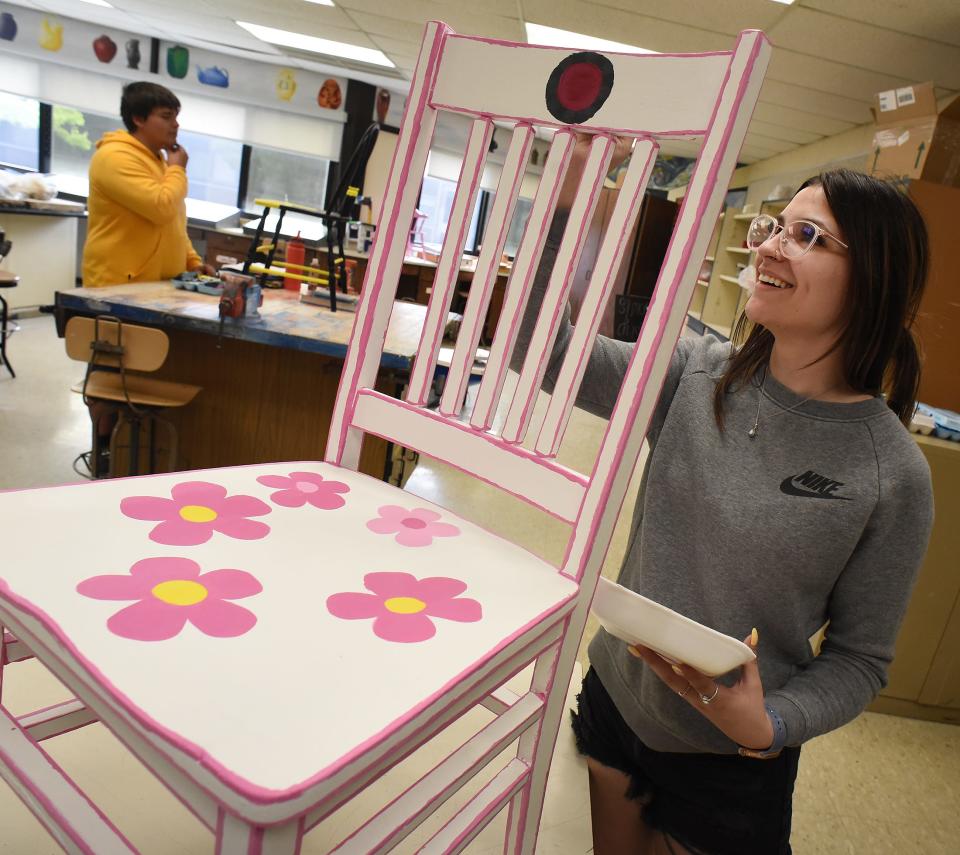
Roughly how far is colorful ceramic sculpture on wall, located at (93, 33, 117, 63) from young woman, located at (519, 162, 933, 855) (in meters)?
8.71

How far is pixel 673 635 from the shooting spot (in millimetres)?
532

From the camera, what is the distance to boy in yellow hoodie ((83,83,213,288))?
7.50ft

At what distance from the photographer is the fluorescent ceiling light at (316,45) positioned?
5.95m

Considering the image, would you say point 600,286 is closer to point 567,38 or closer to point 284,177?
point 567,38

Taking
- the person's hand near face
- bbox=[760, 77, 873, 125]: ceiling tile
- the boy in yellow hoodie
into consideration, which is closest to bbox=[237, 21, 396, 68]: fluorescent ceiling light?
bbox=[760, 77, 873, 125]: ceiling tile

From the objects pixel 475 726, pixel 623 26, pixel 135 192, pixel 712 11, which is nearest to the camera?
pixel 475 726

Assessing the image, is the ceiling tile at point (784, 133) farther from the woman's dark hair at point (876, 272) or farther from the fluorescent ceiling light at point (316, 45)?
the woman's dark hair at point (876, 272)

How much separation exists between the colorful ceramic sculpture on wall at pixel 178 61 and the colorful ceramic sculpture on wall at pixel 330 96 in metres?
1.50

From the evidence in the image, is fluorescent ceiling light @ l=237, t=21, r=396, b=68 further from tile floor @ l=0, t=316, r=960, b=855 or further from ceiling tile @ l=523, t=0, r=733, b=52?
tile floor @ l=0, t=316, r=960, b=855

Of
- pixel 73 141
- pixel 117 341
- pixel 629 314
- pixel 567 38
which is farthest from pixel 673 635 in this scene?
pixel 73 141

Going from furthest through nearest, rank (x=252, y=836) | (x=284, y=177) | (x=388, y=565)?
(x=284, y=177) < (x=388, y=565) < (x=252, y=836)

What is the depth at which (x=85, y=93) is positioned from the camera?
25.1ft

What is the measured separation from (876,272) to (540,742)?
0.64 metres

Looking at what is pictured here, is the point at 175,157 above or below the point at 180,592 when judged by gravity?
above
